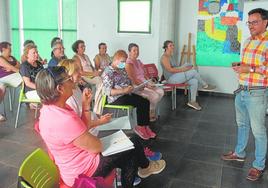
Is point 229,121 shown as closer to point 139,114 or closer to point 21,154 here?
point 139,114

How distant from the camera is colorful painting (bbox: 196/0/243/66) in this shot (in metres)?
5.64

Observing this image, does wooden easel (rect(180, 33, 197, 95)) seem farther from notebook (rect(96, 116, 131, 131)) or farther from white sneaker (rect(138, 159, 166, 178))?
notebook (rect(96, 116, 131, 131))

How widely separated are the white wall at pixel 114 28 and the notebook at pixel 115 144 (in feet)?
13.2

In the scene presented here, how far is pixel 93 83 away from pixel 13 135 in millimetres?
1580

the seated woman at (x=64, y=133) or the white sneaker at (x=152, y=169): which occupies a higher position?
the seated woman at (x=64, y=133)

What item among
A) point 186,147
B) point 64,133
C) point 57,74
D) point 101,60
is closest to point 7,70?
point 101,60

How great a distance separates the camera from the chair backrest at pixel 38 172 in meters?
1.37

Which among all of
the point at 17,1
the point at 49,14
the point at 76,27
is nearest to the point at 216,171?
the point at 76,27

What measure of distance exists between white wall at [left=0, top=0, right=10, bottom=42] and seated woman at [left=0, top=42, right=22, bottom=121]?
272cm

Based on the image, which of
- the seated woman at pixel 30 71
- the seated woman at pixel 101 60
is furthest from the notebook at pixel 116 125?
the seated woman at pixel 101 60

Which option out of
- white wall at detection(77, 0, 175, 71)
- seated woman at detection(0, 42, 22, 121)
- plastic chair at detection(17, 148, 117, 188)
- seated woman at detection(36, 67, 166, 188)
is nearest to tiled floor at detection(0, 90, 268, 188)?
seated woman at detection(0, 42, 22, 121)

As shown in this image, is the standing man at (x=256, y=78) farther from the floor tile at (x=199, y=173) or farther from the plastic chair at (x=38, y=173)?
the plastic chair at (x=38, y=173)

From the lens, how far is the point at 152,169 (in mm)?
2488

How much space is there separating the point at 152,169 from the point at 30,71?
213 centimetres
